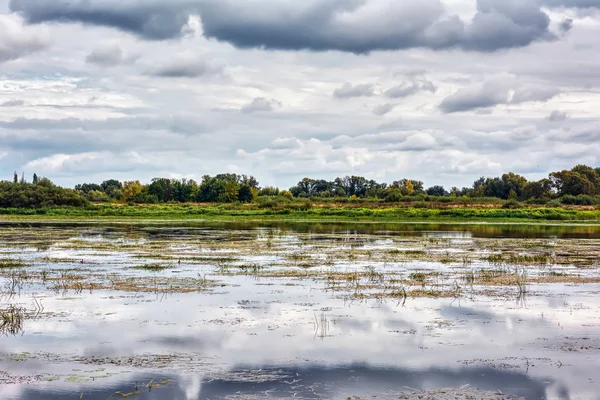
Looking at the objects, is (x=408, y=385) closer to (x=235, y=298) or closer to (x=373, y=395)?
(x=373, y=395)

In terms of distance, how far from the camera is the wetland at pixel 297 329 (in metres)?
11.1

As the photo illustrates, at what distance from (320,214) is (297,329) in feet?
239

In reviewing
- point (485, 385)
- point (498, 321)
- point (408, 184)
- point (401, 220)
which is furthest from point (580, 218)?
point (408, 184)

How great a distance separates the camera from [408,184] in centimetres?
16788

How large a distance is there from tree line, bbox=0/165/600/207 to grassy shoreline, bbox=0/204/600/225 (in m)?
6.51

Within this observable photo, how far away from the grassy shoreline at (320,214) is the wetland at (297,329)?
173ft

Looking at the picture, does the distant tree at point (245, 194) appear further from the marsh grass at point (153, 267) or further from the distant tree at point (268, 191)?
the marsh grass at point (153, 267)

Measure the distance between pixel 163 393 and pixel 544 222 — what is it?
71806 millimetres

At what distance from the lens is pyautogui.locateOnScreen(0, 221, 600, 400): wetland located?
36.6ft

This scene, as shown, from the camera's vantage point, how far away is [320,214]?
88.1 m

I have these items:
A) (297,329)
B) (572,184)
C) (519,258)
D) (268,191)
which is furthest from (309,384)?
(268,191)

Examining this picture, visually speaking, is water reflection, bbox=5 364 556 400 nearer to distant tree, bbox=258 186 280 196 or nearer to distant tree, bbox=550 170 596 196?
distant tree, bbox=550 170 596 196

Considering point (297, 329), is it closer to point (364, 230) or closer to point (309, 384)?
point (309, 384)

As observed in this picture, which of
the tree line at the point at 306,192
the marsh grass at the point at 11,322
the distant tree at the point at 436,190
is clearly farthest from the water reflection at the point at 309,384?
the distant tree at the point at 436,190
